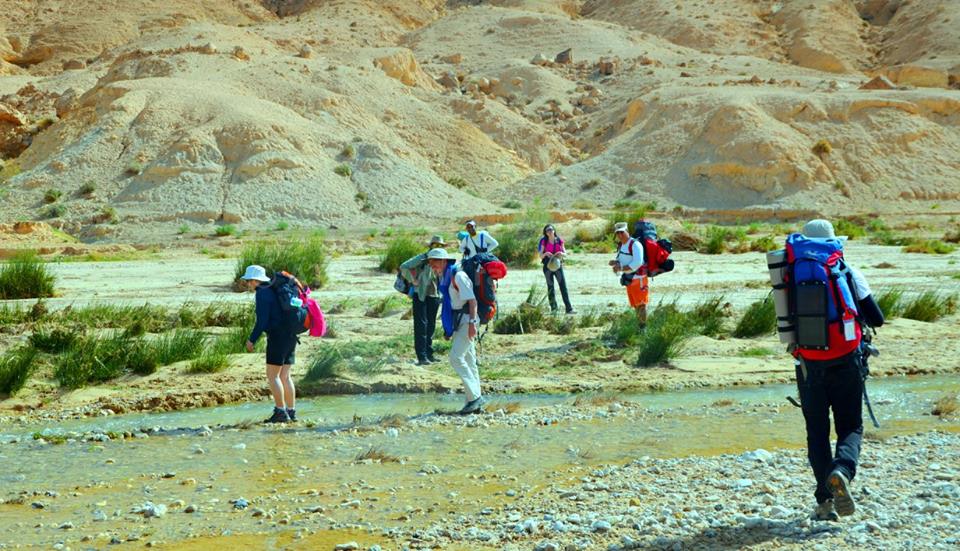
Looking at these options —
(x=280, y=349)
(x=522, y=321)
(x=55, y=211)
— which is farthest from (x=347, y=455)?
(x=55, y=211)

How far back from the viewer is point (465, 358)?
1226cm

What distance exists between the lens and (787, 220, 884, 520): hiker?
7.15 metres

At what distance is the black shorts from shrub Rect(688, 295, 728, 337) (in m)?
7.97

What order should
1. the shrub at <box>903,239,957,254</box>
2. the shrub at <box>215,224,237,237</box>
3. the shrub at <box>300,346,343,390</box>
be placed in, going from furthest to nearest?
the shrub at <box>215,224,237,237</box>, the shrub at <box>903,239,957,254</box>, the shrub at <box>300,346,343,390</box>

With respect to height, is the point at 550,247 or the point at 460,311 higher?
the point at 550,247

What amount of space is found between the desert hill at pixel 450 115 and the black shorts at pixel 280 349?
33740 millimetres

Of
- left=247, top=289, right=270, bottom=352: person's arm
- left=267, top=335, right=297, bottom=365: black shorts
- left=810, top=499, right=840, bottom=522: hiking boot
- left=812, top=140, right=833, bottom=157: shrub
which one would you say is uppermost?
left=812, top=140, right=833, bottom=157: shrub

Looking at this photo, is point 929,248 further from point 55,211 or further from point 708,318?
point 55,211

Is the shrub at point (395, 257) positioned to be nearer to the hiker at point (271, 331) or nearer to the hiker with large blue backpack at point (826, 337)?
the hiker at point (271, 331)

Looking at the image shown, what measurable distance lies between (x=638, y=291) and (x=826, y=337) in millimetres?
9276

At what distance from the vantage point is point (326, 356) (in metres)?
15.2

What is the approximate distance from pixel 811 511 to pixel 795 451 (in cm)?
245

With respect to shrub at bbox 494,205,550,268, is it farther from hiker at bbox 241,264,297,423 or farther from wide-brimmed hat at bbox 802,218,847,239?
wide-brimmed hat at bbox 802,218,847,239

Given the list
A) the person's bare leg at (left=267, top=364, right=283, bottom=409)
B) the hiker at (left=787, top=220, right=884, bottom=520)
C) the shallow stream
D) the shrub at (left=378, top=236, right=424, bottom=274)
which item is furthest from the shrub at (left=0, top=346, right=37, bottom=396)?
the shrub at (left=378, top=236, right=424, bottom=274)
